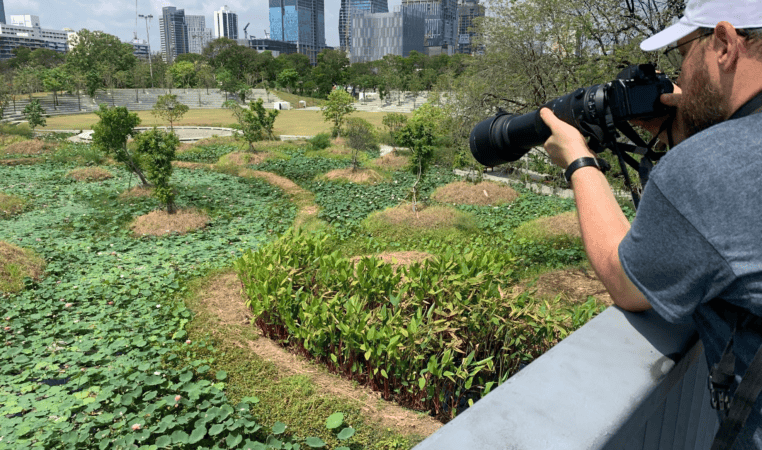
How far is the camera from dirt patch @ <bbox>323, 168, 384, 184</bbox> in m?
12.2

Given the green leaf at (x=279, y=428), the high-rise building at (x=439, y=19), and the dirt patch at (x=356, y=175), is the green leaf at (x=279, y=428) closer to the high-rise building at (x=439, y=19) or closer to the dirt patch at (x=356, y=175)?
the dirt patch at (x=356, y=175)

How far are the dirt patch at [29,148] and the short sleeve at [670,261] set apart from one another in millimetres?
18213

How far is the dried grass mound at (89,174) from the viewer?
1193 centimetres

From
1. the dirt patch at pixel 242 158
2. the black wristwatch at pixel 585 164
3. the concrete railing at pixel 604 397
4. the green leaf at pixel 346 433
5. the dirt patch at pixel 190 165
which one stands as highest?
the black wristwatch at pixel 585 164

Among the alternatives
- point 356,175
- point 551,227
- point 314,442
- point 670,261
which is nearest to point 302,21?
point 356,175

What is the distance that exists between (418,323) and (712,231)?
314 centimetres

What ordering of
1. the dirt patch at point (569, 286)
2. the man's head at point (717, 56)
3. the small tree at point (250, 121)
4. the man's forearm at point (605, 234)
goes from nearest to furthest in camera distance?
the man's head at point (717, 56)
the man's forearm at point (605, 234)
the dirt patch at point (569, 286)
the small tree at point (250, 121)

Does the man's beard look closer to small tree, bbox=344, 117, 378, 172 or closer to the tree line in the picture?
small tree, bbox=344, 117, 378, 172

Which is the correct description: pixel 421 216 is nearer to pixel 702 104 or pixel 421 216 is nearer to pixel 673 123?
pixel 673 123

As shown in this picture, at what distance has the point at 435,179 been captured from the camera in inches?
491

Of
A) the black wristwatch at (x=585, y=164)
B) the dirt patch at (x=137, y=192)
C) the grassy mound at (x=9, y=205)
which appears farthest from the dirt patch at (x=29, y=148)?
the black wristwatch at (x=585, y=164)

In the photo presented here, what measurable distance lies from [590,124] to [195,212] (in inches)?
326

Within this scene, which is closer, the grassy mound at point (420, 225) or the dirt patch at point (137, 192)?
the grassy mound at point (420, 225)

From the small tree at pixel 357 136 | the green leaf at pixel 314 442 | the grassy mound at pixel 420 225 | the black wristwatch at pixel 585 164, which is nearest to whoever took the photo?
the black wristwatch at pixel 585 164
